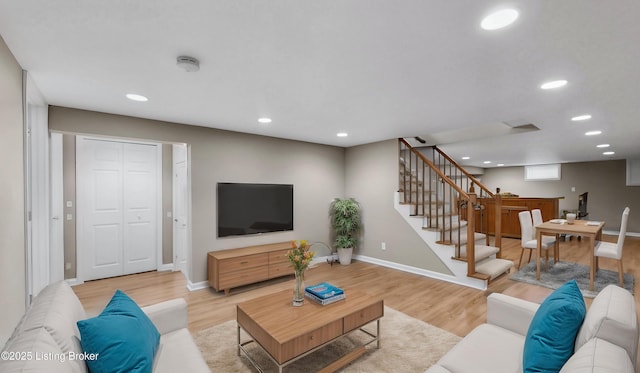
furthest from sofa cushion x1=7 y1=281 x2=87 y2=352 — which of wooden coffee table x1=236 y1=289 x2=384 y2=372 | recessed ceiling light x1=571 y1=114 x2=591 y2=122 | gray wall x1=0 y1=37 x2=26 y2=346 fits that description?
recessed ceiling light x1=571 y1=114 x2=591 y2=122

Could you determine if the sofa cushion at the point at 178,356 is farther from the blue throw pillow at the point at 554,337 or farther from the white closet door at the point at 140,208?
the white closet door at the point at 140,208

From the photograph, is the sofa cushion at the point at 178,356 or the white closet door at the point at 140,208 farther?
the white closet door at the point at 140,208

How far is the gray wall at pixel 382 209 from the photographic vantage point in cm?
466

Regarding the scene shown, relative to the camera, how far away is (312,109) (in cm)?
318

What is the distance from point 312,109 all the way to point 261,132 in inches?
58.8

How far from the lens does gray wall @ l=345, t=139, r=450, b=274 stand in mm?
4659

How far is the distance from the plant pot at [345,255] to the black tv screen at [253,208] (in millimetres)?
1103

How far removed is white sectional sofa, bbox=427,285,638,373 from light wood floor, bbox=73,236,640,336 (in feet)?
3.10

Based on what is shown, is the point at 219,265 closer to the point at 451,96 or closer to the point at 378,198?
the point at 378,198

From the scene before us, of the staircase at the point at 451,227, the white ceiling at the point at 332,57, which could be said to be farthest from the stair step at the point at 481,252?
the white ceiling at the point at 332,57

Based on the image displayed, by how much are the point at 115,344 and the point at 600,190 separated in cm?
1224

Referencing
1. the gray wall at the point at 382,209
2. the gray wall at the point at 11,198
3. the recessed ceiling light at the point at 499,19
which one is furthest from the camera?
the gray wall at the point at 382,209

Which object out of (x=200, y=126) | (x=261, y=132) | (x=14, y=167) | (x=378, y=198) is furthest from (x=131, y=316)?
(x=378, y=198)

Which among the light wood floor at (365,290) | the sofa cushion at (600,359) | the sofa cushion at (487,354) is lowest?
the light wood floor at (365,290)
